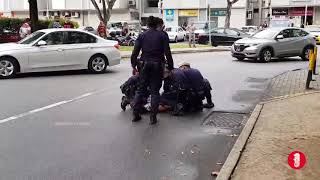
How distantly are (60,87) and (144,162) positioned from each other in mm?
6797

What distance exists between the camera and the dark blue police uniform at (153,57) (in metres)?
8.09

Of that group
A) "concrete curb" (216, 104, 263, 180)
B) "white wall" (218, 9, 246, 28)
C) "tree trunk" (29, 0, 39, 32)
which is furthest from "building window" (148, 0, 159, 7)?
"concrete curb" (216, 104, 263, 180)

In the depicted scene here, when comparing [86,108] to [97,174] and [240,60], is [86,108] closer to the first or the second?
[97,174]

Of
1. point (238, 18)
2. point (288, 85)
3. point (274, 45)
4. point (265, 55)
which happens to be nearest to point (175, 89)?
point (288, 85)

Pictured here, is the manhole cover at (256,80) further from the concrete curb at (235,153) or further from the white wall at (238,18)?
the white wall at (238,18)

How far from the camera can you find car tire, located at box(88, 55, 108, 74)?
15633mm

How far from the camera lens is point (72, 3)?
226 feet

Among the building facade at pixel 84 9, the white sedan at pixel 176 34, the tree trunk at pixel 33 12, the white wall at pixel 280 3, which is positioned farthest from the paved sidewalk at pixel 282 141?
the building facade at pixel 84 9

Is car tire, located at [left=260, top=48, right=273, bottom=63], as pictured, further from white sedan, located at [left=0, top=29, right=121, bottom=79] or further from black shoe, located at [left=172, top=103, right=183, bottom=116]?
black shoe, located at [left=172, top=103, right=183, bottom=116]

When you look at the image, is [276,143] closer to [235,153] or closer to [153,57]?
[235,153]

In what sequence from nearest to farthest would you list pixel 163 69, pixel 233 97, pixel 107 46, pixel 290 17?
pixel 163 69 → pixel 233 97 → pixel 107 46 → pixel 290 17

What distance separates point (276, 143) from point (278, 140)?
0.59 feet

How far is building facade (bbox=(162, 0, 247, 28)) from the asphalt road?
48508 millimetres

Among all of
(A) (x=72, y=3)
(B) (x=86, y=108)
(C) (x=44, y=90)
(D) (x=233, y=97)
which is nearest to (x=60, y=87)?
(C) (x=44, y=90)
